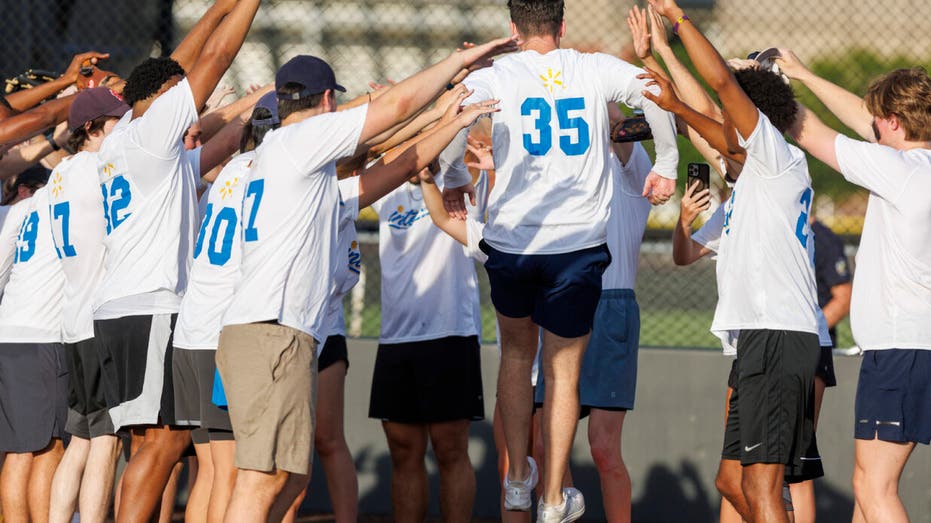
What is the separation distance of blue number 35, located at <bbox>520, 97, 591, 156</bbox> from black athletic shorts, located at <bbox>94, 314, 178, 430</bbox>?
2019 millimetres

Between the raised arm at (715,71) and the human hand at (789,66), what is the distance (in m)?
0.87

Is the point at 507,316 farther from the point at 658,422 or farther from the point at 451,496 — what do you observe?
the point at 658,422

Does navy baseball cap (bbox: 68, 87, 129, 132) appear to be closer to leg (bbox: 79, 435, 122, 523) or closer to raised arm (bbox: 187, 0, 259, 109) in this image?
raised arm (bbox: 187, 0, 259, 109)

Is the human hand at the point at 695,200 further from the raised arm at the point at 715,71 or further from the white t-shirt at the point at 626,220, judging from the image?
the raised arm at the point at 715,71

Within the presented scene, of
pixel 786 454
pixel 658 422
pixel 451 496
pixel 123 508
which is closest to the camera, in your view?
pixel 786 454

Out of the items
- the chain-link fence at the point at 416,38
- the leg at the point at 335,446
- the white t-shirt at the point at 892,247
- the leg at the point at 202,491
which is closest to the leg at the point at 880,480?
the white t-shirt at the point at 892,247

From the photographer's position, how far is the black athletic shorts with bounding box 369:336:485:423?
717 cm

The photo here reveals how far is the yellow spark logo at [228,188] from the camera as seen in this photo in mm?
5910

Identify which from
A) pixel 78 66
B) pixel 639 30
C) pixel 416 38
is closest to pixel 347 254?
pixel 639 30

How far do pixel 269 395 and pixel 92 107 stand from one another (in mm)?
2213

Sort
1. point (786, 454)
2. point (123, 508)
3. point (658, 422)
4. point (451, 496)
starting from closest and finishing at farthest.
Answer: point (786, 454) < point (123, 508) < point (451, 496) < point (658, 422)

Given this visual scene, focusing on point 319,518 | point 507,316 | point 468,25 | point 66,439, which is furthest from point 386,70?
point 507,316

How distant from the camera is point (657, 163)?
5699 millimetres

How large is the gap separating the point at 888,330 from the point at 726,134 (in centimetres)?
118
